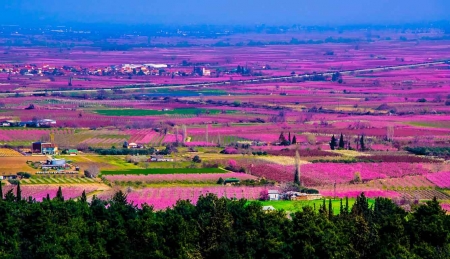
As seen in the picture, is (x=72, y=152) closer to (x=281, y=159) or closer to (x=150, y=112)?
(x=281, y=159)

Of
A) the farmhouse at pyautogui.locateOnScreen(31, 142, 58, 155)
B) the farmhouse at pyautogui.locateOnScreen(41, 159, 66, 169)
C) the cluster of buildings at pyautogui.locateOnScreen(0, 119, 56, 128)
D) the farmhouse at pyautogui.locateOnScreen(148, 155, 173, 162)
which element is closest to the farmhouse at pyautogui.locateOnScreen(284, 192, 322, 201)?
the farmhouse at pyautogui.locateOnScreen(148, 155, 173, 162)

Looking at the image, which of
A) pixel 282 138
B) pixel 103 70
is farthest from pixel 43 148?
pixel 103 70

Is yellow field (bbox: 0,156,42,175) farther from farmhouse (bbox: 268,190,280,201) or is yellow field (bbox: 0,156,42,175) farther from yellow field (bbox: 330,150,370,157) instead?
yellow field (bbox: 330,150,370,157)

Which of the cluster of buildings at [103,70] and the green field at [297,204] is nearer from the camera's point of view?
the green field at [297,204]

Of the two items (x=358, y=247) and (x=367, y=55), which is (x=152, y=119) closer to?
(x=358, y=247)

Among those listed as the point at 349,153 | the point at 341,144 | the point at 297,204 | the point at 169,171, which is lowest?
the point at 297,204

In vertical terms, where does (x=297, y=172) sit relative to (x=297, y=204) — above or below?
above

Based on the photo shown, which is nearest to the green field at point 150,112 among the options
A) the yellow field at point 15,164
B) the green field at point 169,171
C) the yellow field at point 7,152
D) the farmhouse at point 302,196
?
the yellow field at point 7,152

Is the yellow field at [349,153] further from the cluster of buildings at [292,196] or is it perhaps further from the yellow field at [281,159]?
the cluster of buildings at [292,196]

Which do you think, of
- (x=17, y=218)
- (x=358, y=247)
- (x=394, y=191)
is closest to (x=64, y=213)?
(x=17, y=218)
